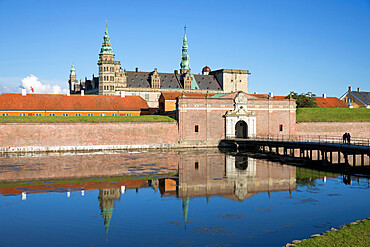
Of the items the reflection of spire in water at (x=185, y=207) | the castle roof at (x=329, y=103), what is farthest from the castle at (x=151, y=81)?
the reflection of spire in water at (x=185, y=207)

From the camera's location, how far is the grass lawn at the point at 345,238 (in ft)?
44.1

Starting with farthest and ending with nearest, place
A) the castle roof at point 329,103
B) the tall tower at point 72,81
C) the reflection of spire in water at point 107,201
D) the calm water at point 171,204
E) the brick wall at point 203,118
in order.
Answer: the tall tower at point 72,81 < the castle roof at point 329,103 < the brick wall at point 203,118 < the reflection of spire in water at point 107,201 < the calm water at point 171,204

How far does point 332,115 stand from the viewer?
59812 mm

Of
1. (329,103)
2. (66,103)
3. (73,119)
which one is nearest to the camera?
(73,119)

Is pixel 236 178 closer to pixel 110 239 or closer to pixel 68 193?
pixel 68 193

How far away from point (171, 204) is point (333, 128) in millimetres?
43876

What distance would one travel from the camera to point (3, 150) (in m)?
45.2

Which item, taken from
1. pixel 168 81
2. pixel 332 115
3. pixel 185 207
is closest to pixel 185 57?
pixel 168 81

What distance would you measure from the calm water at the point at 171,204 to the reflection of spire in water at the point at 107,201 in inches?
2.2

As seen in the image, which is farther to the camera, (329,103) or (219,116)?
(329,103)

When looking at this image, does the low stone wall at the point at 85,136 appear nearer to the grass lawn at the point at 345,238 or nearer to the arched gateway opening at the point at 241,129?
the arched gateway opening at the point at 241,129

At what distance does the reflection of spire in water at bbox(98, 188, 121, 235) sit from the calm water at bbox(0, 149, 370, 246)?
5 cm

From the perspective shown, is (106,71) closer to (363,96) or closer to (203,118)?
(203,118)

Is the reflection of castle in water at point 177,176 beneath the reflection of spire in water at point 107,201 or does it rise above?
above
